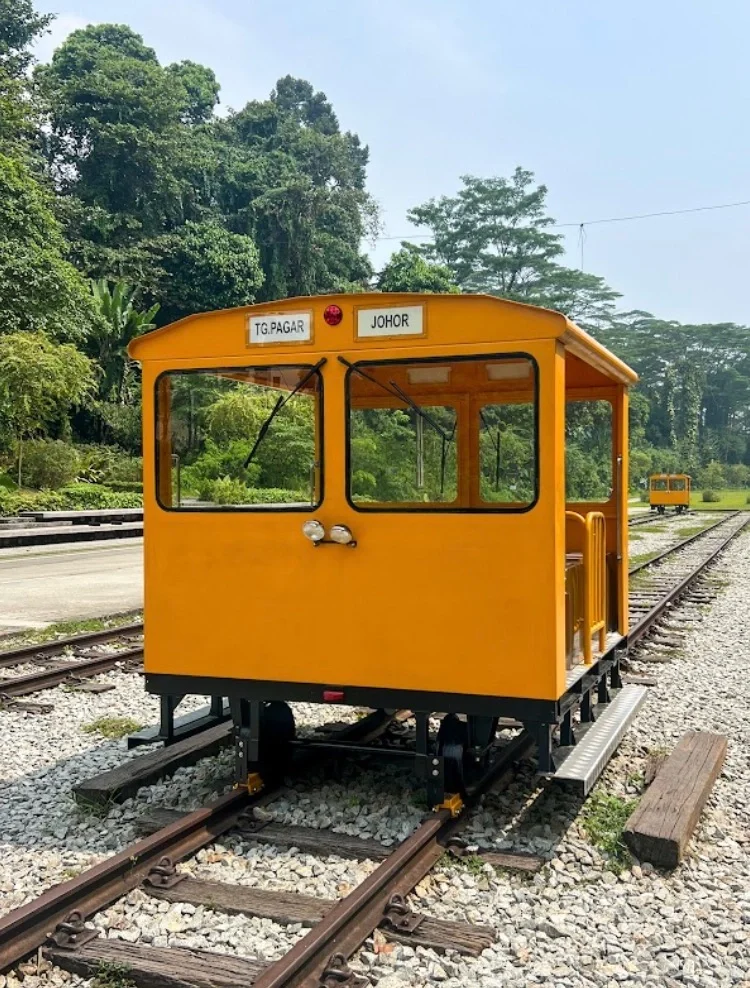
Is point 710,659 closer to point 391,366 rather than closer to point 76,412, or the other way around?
point 391,366

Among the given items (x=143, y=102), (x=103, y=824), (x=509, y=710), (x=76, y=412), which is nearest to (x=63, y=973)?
(x=103, y=824)

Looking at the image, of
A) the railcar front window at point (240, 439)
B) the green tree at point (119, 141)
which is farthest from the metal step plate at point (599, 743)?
the green tree at point (119, 141)

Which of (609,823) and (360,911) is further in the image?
(609,823)

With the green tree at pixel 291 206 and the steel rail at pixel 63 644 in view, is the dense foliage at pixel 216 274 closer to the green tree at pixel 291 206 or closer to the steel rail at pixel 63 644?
the green tree at pixel 291 206

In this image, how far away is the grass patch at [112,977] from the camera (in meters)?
3.38

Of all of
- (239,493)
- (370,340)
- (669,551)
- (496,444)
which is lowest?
(669,551)

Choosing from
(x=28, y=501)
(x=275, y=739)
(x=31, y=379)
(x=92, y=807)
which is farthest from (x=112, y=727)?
(x=31, y=379)

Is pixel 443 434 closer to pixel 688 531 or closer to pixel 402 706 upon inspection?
pixel 402 706

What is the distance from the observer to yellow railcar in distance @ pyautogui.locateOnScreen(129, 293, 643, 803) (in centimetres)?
475

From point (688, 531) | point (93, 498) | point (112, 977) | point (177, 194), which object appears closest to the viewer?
point (112, 977)

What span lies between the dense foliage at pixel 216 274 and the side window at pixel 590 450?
2 centimetres

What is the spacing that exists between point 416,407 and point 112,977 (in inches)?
122

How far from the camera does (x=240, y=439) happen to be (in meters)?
5.30

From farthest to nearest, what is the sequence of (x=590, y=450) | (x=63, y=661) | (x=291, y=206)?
1. (x=291, y=206)
2. (x=63, y=661)
3. (x=590, y=450)
